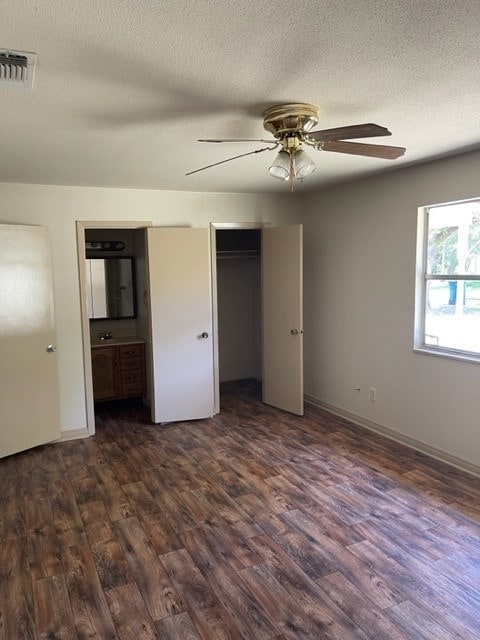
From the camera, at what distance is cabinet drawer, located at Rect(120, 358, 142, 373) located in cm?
518

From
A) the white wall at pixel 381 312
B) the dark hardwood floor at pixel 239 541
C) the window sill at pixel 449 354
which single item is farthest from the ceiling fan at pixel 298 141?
the dark hardwood floor at pixel 239 541

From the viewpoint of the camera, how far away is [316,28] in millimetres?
1540

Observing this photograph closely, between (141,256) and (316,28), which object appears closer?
(316,28)

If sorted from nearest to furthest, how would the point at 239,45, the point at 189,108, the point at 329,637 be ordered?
the point at 239,45 → the point at 329,637 → the point at 189,108

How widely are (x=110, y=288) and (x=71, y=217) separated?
1320 millimetres

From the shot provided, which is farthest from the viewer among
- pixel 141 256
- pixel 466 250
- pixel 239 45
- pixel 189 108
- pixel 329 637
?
pixel 141 256

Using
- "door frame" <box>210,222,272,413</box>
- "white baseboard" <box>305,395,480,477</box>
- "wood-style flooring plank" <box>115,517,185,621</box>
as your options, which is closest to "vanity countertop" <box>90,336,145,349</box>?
"door frame" <box>210,222,272,413</box>

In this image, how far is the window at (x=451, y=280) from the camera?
3504 millimetres

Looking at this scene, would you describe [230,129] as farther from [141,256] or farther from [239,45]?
[141,256]

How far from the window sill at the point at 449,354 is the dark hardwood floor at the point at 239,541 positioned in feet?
2.88

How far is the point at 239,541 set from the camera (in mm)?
2695

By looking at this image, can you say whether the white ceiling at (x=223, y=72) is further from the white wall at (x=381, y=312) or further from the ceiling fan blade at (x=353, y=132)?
the white wall at (x=381, y=312)

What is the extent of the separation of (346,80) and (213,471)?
2.90m

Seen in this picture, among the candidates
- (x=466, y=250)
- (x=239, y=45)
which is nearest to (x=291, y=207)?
(x=466, y=250)
